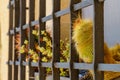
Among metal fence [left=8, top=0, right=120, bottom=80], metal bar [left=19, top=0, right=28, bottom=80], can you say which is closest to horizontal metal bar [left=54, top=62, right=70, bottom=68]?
metal fence [left=8, top=0, right=120, bottom=80]

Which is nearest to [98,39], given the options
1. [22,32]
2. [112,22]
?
[112,22]

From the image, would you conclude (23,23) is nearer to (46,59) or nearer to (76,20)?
(46,59)

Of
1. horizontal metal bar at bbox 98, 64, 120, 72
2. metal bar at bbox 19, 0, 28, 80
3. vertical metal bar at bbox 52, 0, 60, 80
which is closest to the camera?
horizontal metal bar at bbox 98, 64, 120, 72

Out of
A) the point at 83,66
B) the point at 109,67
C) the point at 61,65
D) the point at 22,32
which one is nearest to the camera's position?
the point at 109,67

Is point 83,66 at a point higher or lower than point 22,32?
lower

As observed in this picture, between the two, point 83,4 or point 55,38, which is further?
point 55,38

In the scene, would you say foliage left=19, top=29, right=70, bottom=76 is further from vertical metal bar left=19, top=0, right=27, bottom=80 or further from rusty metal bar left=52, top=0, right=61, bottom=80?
vertical metal bar left=19, top=0, right=27, bottom=80

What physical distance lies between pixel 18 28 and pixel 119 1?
575 mm

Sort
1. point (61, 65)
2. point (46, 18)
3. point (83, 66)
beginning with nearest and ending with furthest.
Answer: point (83, 66) → point (61, 65) → point (46, 18)

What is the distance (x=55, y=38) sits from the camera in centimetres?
112

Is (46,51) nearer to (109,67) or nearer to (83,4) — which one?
(83,4)

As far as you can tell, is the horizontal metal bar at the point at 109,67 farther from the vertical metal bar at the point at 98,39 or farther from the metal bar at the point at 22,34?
the metal bar at the point at 22,34

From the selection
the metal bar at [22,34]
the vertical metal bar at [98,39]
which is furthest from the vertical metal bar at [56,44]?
the metal bar at [22,34]

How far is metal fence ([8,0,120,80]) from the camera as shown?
86 centimetres
